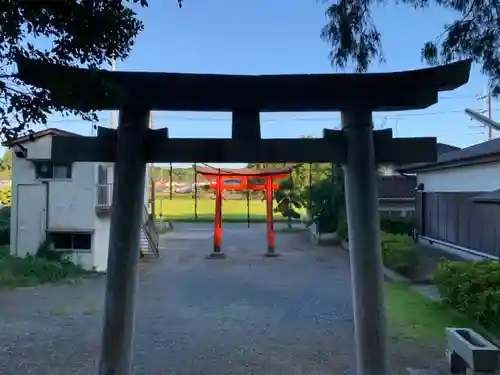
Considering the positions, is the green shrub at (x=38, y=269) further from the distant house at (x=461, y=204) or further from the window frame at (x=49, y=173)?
the distant house at (x=461, y=204)

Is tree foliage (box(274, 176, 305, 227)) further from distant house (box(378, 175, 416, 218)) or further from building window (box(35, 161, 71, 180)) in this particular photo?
building window (box(35, 161, 71, 180))

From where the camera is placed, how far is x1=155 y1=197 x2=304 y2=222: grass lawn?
122ft

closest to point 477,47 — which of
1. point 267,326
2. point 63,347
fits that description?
point 267,326

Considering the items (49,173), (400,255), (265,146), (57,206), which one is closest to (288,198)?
(400,255)

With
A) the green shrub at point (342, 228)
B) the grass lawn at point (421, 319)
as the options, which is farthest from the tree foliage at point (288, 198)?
the grass lawn at point (421, 319)

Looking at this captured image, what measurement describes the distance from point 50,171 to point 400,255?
9.73 m

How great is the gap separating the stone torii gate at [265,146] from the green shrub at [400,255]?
325 inches

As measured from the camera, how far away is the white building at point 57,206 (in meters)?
14.3

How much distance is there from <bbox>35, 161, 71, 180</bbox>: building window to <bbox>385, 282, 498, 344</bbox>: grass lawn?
9.22m

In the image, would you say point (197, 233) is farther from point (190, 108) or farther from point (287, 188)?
point (190, 108)

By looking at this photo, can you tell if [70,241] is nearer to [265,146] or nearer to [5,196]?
[5,196]

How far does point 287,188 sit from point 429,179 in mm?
10564

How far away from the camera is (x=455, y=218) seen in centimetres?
1509

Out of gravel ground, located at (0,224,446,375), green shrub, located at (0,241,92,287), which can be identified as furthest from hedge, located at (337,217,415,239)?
green shrub, located at (0,241,92,287)
